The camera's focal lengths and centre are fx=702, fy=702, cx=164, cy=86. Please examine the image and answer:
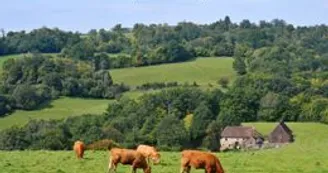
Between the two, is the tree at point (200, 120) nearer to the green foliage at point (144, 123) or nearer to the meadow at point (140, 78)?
the green foliage at point (144, 123)

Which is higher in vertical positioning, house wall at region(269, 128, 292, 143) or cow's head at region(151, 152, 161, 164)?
cow's head at region(151, 152, 161, 164)

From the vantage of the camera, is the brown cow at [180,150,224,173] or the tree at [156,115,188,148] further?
the tree at [156,115,188,148]

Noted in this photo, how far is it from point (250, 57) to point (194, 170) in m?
159

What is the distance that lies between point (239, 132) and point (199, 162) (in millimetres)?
77731

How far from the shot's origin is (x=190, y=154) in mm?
26000

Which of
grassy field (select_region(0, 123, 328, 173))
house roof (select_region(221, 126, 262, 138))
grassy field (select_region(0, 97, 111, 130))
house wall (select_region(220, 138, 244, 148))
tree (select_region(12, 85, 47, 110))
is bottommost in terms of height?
house wall (select_region(220, 138, 244, 148))

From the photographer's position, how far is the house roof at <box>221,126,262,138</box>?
102000 millimetres

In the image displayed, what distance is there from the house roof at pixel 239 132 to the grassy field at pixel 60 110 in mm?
24762

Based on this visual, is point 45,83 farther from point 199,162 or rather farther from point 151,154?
point 199,162

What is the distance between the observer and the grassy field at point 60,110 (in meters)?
116

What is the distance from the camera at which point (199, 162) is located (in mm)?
25797

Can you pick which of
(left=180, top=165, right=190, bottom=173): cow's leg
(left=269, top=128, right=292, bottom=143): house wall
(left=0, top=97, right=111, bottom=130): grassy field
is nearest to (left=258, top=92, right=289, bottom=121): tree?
(left=269, top=128, right=292, bottom=143): house wall

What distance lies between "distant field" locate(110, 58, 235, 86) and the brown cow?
12017 cm

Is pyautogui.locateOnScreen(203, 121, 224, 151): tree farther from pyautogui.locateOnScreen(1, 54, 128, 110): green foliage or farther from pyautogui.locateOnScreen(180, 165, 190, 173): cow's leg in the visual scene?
pyautogui.locateOnScreen(180, 165, 190, 173): cow's leg
